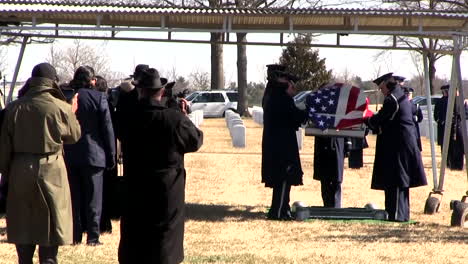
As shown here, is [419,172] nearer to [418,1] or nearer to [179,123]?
[179,123]

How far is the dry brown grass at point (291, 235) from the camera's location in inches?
A: 387

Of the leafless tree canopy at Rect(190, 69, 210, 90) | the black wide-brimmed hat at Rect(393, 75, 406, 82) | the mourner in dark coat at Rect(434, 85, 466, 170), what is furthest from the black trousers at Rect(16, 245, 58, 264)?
the leafless tree canopy at Rect(190, 69, 210, 90)

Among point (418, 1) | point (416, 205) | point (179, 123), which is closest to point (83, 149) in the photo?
point (179, 123)

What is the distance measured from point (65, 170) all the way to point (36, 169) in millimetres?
346

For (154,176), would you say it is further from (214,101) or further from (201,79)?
(201,79)

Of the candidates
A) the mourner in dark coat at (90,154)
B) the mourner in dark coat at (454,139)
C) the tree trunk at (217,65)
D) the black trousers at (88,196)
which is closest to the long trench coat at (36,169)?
the mourner in dark coat at (90,154)

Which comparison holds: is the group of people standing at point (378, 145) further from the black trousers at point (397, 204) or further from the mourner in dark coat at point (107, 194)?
the mourner in dark coat at point (107, 194)

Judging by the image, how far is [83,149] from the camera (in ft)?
33.2

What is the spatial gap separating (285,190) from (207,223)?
113cm

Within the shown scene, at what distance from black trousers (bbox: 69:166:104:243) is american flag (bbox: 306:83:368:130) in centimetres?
361

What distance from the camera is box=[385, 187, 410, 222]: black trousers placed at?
12750 millimetres

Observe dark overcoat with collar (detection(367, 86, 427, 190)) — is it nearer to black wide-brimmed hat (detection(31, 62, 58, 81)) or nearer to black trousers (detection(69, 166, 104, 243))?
black trousers (detection(69, 166, 104, 243))

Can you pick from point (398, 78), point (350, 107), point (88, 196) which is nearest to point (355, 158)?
point (350, 107)

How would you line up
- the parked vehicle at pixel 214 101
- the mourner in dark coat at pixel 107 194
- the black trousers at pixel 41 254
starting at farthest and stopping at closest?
the parked vehicle at pixel 214 101
the mourner in dark coat at pixel 107 194
the black trousers at pixel 41 254
